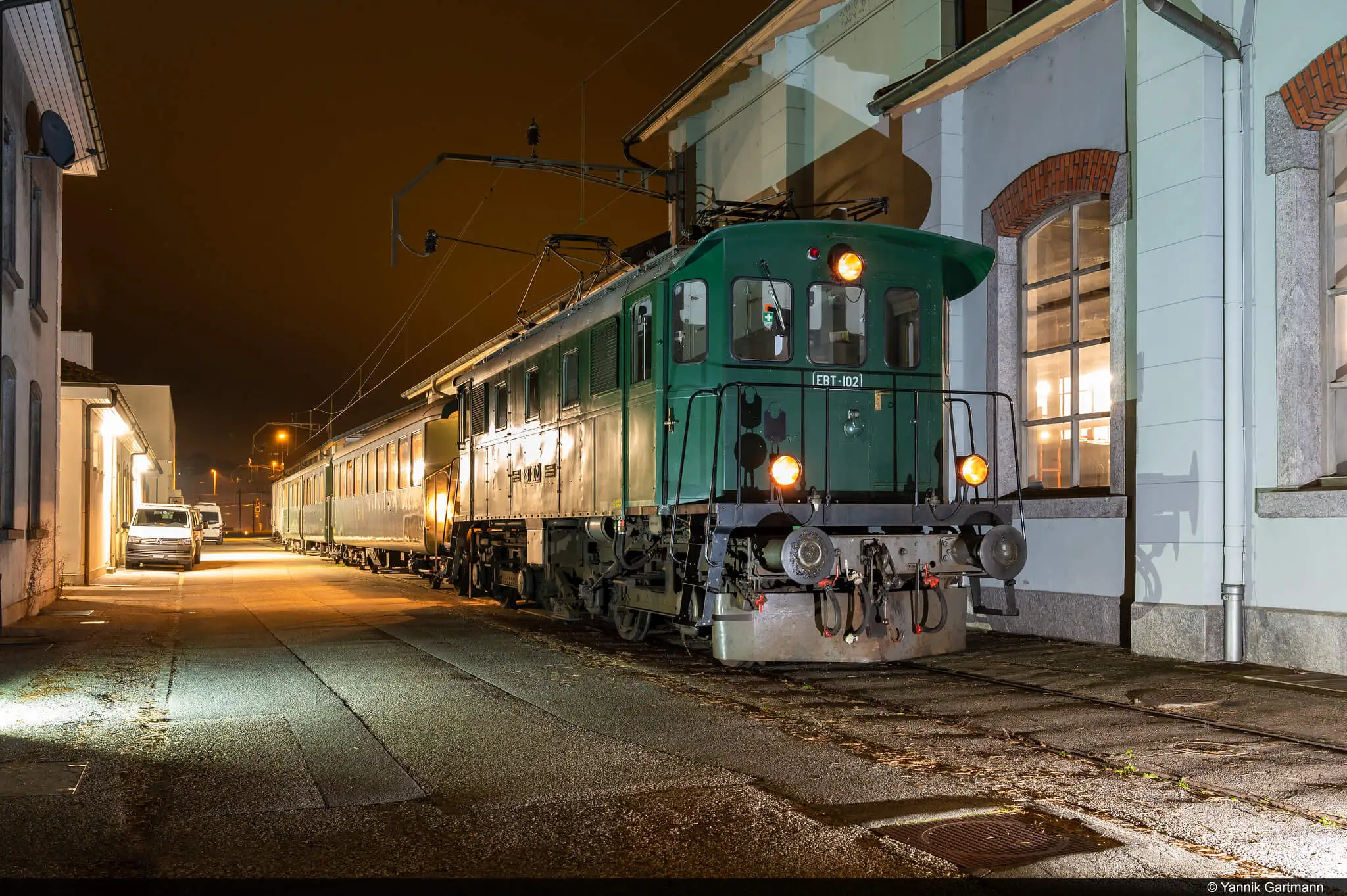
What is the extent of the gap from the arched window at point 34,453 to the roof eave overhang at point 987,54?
11.9 metres

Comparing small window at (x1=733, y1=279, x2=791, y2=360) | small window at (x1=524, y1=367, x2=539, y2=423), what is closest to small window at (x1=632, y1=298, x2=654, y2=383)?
small window at (x1=733, y1=279, x2=791, y2=360)

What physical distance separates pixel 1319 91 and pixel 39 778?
10.5 m

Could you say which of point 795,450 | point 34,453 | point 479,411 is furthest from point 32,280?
point 795,450

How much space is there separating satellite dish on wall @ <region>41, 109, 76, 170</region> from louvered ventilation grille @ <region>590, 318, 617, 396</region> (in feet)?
27.2

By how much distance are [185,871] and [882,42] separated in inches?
568

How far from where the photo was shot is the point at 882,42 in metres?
16.2

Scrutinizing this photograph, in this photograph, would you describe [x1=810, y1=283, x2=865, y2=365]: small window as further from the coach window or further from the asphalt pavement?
the coach window

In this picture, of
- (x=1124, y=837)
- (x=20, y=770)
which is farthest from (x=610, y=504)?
(x=1124, y=837)

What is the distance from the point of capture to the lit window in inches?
388

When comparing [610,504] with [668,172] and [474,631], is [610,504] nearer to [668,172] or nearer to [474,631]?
[474,631]

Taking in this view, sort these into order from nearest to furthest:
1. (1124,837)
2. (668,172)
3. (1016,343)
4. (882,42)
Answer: (1124,837) < (1016,343) < (882,42) < (668,172)

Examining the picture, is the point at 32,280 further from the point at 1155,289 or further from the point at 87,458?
the point at 1155,289

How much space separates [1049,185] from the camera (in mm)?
12656

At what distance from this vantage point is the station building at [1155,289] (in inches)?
391
